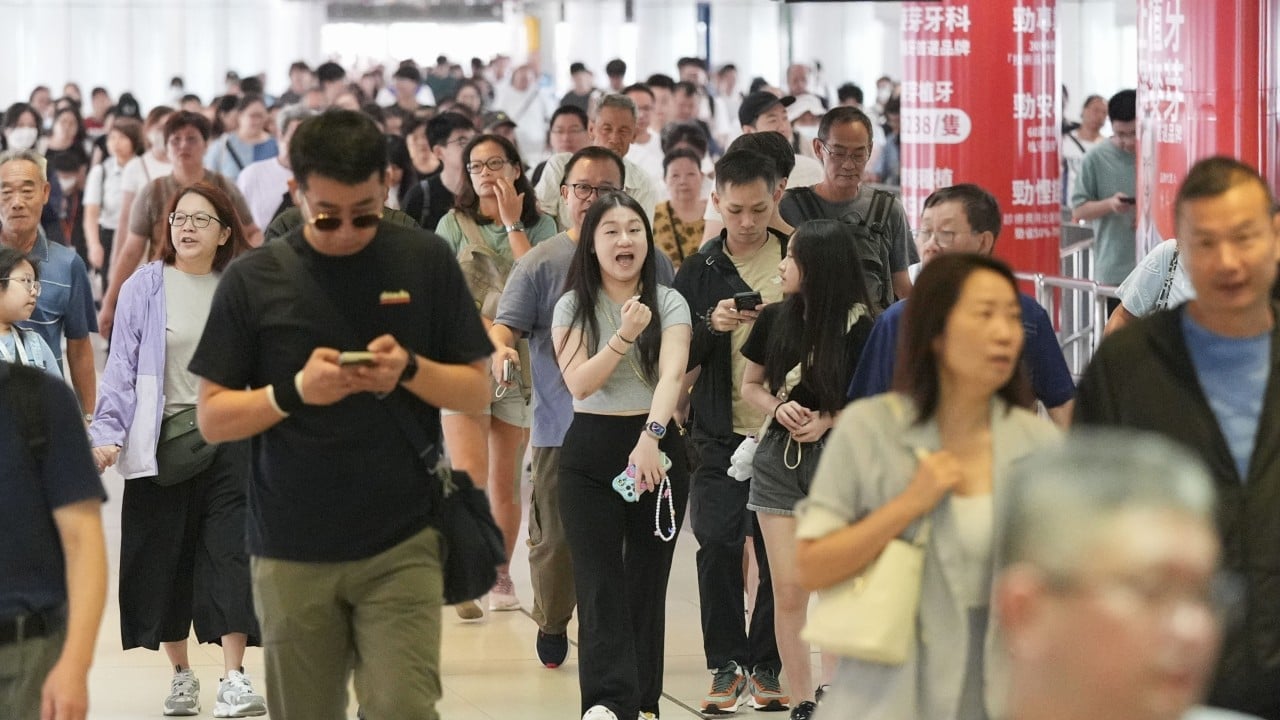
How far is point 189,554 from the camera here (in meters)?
6.96

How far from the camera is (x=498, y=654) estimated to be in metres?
7.83

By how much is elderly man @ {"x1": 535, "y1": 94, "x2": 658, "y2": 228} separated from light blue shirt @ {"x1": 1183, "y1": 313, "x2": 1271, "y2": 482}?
550 cm

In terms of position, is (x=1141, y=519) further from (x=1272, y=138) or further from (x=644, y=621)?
(x=1272, y=138)

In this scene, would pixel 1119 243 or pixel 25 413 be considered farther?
pixel 1119 243

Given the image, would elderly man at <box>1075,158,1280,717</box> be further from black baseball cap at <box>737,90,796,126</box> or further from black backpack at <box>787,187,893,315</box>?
black baseball cap at <box>737,90,796,126</box>

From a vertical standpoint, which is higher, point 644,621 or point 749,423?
point 749,423

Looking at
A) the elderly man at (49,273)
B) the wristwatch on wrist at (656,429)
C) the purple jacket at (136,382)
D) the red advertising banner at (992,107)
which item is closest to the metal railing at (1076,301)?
the red advertising banner at (992,107)

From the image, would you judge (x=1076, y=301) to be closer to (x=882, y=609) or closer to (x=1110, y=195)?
(x=1110, y=195)

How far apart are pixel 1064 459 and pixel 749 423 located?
465cm

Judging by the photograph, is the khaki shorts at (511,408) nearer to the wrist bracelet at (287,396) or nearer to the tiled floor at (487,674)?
the tiled floor at (487,674)

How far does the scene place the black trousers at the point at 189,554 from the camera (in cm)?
681

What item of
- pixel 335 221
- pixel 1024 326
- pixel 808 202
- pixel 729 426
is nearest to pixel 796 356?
pixel 729 426

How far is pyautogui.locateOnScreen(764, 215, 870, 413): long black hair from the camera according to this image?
6.20 metres

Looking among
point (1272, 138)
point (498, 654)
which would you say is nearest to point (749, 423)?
point (498, 654)
